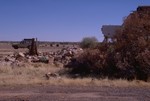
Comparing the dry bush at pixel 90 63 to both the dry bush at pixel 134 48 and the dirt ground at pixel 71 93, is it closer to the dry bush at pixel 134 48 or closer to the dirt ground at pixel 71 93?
the dry bush at pixel 134 48

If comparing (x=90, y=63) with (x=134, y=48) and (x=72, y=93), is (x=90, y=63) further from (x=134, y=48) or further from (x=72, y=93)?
(x=72, y=93)

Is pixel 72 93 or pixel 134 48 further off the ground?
pixel 134 48

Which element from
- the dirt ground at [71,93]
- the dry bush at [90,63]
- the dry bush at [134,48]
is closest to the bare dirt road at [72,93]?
the dirt ground at [71,93]

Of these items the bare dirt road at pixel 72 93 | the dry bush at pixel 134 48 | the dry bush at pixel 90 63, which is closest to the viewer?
the bare dirt road at pixel 72 93

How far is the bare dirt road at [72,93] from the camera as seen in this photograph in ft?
56.4

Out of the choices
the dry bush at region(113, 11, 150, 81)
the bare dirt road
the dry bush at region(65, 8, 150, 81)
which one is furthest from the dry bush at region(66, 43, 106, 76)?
the bare dirt road

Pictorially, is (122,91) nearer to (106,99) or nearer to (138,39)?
(106,99)

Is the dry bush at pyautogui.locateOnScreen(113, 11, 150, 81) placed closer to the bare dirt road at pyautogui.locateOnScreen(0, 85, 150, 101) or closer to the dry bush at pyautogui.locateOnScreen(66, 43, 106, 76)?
the dry bush at pyautogui.locateOnScreen(66, 43, 106, 76)

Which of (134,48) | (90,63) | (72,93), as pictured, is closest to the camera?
(72,93)

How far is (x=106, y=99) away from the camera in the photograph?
56.3 ft

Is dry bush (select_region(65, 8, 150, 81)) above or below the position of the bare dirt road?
above

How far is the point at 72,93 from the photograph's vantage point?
1877cm

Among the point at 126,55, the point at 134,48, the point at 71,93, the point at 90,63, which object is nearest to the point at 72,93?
the point at 71,93

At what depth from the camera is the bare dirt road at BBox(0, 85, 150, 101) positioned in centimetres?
1719
